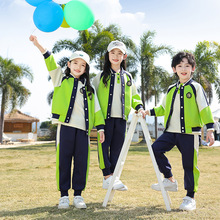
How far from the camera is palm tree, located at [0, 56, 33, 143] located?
19.4 meters

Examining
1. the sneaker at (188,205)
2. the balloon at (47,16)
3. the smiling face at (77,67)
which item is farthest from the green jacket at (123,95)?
the sneaker at (188,205)

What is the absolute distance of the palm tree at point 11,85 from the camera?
1939 centimetres

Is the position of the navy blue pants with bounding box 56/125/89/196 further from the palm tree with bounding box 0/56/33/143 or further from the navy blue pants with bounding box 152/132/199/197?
the palm tree with bounding box 0/56/33/143

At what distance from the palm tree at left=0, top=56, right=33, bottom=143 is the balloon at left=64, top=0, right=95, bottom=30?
665 inches

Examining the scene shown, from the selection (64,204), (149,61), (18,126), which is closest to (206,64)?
(149,61)

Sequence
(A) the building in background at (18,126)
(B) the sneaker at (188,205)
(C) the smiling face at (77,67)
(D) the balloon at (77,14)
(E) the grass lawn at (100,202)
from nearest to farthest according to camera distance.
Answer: (E) the grass lawn at (100,202) < (B) the sneaker at (188,205) < (C) the smiling face at (77,67) < (D) the balloon at (77,14) < (A) the building in background at (18,126)

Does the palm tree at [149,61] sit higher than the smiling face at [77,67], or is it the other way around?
the palm tree at [149,61]

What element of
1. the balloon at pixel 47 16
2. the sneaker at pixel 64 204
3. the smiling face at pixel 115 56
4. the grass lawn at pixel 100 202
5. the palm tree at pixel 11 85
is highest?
the palm tree at pixel 11 85

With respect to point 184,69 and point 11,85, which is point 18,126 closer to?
point 11,85

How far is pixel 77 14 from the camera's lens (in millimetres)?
3660

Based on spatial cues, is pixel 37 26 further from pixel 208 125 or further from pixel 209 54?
pixel 209 54

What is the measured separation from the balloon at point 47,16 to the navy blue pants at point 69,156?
1.41m

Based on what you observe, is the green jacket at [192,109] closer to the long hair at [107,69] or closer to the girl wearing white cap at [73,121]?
the long hair at [107,69]

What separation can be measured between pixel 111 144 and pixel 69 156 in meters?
0.57
